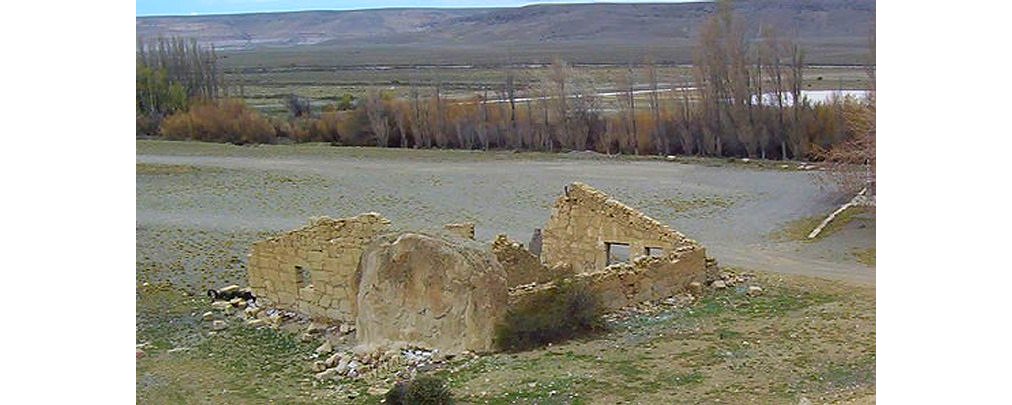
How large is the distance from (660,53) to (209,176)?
47046mm

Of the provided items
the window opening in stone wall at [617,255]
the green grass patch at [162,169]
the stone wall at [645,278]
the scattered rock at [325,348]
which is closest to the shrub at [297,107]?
the green grass patch at [162,169]

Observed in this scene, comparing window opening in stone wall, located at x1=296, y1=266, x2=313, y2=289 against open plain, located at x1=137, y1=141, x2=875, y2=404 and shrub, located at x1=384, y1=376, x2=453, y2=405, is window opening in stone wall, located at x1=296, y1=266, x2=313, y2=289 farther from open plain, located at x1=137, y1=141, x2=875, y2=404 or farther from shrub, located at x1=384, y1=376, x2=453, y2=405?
shrub, located at x1=384, y1=376, x2=453, y2=405

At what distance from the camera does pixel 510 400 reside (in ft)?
30.6

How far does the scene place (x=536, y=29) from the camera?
Answer: 97.1m

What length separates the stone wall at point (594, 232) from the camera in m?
14.4

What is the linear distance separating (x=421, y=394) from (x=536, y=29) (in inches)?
3529

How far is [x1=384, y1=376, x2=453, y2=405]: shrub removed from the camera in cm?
880

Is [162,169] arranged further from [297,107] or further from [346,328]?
[346,328]

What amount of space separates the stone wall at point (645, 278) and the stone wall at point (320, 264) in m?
2.07

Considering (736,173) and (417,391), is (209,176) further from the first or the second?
(417,391)

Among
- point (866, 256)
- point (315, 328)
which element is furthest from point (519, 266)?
point (866, 256)
